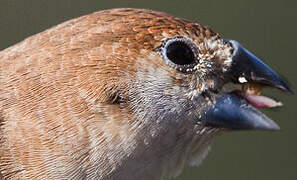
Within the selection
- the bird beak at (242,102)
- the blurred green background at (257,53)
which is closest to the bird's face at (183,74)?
the bird beak at (242,102)

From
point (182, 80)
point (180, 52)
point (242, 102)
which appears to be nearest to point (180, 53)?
point (180, 52)

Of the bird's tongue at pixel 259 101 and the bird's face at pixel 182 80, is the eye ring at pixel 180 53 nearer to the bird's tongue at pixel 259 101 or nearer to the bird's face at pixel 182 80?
the bird's face at pixel 182 80

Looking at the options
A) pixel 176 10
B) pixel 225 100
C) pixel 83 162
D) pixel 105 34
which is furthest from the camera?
pixel 176 10

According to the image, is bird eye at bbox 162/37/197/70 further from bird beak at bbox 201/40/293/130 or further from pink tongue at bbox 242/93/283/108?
pink tongue at bbox 242/93/283/108

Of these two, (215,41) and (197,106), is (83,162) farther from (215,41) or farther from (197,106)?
(215,41)

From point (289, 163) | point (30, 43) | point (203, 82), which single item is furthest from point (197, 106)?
point (289, 163)

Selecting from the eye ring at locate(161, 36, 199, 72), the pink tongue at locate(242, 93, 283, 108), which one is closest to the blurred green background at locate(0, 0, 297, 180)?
the pink tongue at locate(242, 93, 283, 108)
